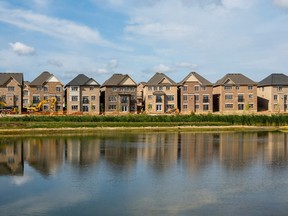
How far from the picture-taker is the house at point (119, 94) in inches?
2933

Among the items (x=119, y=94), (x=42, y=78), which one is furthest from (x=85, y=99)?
(x=42, y=78)

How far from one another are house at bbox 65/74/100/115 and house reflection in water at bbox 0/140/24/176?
33088mm

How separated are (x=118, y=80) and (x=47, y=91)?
1345cm

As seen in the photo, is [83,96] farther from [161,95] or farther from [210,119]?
[210,119]

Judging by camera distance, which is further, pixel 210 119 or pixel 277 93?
pixel 277 93

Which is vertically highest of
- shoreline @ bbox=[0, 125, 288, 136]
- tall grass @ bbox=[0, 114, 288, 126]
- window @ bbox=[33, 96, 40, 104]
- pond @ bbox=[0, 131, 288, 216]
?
window @ bbox=[33, 96, 40, 104]

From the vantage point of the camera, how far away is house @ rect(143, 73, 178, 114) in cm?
7544

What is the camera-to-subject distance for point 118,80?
247 ft

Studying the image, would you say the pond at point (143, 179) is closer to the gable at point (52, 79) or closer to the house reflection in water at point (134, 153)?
the house reflection in water at point (134, 153)

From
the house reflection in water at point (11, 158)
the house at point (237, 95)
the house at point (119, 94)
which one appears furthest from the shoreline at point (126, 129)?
the house at point (119, 94)

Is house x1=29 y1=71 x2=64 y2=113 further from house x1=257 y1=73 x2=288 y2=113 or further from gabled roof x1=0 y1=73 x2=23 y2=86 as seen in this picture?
house x1=257 y1=73 x2=288 y2=113

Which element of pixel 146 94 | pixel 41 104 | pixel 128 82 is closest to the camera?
pixel 41 104

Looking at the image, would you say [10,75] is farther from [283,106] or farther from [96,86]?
[283,106]

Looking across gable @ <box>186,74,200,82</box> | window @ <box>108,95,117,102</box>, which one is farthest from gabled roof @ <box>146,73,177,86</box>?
window @ <box>108,95,117,102</box>
